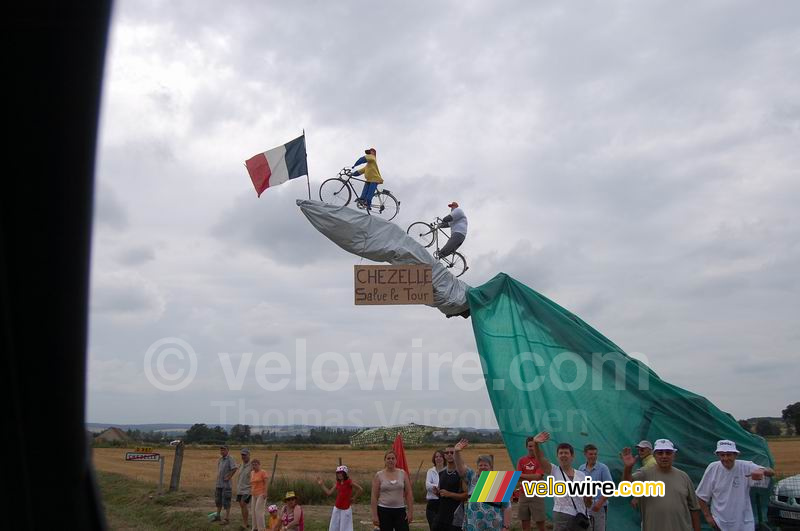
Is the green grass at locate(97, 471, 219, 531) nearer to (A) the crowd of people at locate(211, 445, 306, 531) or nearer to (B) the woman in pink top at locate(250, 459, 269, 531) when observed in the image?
(A) the crowd of people at locate(211, 445, 306, 531)

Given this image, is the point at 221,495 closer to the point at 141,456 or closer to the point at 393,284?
the point at 141,456

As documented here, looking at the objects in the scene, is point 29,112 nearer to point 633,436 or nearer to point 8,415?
point 8,415

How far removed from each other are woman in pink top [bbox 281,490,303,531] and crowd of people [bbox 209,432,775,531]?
3.31ft

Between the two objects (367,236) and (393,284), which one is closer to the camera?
(393,284)

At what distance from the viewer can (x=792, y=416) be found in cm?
2009

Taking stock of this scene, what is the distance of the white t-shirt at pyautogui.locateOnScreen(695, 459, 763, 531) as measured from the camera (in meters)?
9.14

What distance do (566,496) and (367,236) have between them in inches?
217

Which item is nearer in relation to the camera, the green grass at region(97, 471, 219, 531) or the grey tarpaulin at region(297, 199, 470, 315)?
the grey tarpaulin at region(297, 199, 470, 315)

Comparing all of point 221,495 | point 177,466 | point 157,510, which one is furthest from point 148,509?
point 221,495

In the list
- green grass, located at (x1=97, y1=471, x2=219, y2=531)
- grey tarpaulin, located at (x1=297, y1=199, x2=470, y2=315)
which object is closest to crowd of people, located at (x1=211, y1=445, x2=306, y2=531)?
green grass, located at (x1=97, y1=471, x2=219, y2=531)

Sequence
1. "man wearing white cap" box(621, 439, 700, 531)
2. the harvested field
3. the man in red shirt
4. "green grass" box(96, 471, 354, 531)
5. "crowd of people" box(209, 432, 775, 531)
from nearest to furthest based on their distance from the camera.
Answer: "man wearing white cap" box(621, 439, 700, 531), "crowd of people" box(209, 432, 775, 531), the man in red shirt, "green grass" box(96, 471, 354, 531), the harvested field

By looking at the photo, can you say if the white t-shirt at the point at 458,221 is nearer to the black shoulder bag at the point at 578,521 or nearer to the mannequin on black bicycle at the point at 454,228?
the mannequin on black bicycle at the point at 454,228

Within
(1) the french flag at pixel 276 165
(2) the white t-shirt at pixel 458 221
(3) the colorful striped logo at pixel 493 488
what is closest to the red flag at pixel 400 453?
(3) the colorful striped logo at pixel 493 488

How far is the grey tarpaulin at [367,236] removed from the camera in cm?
1269
